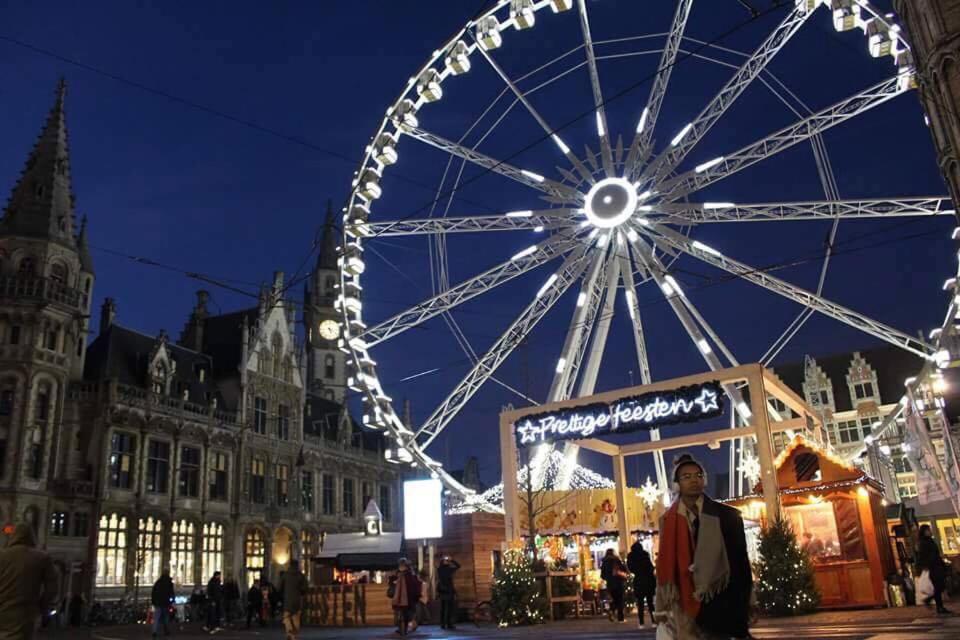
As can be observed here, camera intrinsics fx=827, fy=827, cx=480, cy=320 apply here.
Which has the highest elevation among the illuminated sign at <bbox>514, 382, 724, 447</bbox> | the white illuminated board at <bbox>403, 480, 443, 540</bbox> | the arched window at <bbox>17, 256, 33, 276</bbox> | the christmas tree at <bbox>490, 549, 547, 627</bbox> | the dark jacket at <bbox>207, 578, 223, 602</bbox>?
the arched window at <bbox>17, 256, 33, 276</bbox>

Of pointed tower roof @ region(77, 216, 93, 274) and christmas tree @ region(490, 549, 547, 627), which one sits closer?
christmas tree @ region(490, 549, 547, 627)

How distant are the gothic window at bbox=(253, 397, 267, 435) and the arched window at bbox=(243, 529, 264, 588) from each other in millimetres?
5613

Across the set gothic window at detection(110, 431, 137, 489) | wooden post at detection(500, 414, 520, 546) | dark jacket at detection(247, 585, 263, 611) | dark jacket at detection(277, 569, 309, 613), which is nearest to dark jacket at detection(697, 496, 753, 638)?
dark jacket at detection(277, 569, 309, 613)

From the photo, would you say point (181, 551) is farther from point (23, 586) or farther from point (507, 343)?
point (23, 586)

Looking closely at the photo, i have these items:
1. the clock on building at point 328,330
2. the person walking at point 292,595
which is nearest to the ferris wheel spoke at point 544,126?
the person walking at point 292,595

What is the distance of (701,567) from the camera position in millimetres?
4551

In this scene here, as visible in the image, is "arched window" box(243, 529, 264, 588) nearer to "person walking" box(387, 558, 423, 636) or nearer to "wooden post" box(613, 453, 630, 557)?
"wooden post" box(613, 453, 630, 557)

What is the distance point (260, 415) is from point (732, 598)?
4501 cm

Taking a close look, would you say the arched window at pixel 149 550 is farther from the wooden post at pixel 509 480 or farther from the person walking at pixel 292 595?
the person walking at pixel 292 595

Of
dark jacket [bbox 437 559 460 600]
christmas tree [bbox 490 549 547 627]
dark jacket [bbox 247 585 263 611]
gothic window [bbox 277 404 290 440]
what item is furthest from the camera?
gothic window [bbox 277 404 290 440]

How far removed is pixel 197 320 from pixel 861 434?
147 ft

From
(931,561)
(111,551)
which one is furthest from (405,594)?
(111,551)

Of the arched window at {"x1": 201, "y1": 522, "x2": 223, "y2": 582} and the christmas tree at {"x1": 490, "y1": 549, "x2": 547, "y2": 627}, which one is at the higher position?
the arched window at {"x1": 201, "y1": 522, "x2": 223, "y2": 582}

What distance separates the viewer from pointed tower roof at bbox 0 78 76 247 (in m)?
36.5
